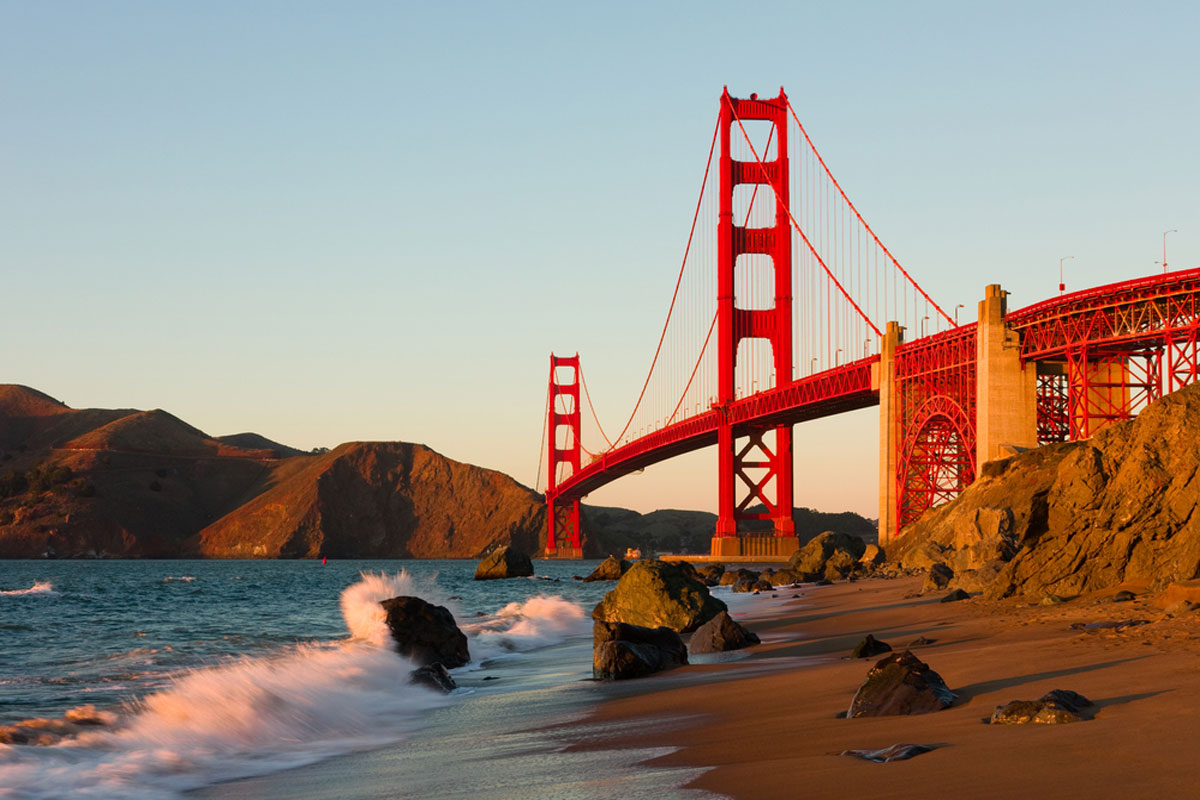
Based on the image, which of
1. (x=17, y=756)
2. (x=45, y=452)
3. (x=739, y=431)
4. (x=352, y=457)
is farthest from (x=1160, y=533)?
(x=45, y=452)

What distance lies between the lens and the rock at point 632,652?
12047mm

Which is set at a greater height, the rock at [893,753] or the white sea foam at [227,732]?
the rock at [893,753]

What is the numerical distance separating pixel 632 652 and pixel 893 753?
6.59 meters

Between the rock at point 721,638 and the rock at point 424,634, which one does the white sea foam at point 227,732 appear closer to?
the rock at point 424,634

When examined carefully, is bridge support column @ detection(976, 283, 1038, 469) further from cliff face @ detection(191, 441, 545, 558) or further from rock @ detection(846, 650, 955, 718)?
cliff face @ detection(191, 441, 545, 558)

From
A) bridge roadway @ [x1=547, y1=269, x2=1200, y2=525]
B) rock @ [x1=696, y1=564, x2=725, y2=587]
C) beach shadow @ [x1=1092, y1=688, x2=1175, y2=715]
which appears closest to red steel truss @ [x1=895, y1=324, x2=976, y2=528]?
bridge roadway @ [x1=547, y1=269, x2=1200, y2=525]

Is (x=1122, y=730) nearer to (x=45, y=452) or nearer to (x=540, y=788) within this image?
(x=540, y=788)

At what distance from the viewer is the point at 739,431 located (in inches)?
2552

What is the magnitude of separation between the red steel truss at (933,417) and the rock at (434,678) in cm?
3316

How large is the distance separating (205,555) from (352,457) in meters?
24.0

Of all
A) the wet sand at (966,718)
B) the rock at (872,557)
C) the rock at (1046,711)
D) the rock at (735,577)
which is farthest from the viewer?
the rock at (872,557)

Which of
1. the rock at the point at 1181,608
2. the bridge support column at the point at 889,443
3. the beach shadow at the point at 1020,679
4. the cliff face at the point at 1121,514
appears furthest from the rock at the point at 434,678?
the bridge support column at the point at 889,443

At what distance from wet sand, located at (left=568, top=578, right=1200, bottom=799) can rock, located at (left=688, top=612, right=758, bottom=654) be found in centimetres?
50

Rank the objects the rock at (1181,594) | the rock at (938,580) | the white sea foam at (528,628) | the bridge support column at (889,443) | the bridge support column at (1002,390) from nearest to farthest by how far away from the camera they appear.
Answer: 1. the rock at (1181,594)
2. the white sea foam at (528,628)
3. the rock at (938,580)
4. the bridge support column at (1002,390)
5. the bridge support column at (889,443)
